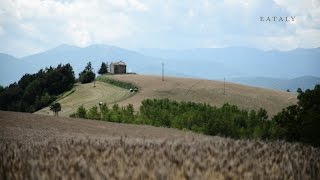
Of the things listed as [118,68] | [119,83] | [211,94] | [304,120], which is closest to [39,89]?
[119,83]

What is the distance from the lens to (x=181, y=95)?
98.6m

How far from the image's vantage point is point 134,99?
91812 millimetres

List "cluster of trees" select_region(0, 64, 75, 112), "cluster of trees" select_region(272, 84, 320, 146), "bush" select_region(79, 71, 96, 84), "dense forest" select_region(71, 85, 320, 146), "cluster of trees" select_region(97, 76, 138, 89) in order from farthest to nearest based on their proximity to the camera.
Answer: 1. "bush" select_region(79, 71, 96, 84)
2. "cluster of trees" select_region(0, 64, 75, 112)
3. "cluster of trees" select_region(97, 76, 138, 89)
4. "dense forest" select_region(71, 85, 320, 146)
5. "cluster of trees" select_region(272, 84, 320, 146)

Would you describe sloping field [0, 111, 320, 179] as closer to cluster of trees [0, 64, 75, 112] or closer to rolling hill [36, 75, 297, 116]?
rolling hill [36, 75, 297, 116]

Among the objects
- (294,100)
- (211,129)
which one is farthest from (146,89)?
(211,129)

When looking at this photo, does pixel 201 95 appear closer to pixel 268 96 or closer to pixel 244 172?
pixel 268 96

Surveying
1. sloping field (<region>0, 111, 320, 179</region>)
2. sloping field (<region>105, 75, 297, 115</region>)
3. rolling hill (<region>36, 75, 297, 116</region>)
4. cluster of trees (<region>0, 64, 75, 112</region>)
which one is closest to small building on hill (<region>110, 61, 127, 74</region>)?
cluster of trees (<region>0, 64, 75, 112</region>)

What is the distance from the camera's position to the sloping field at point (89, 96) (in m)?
95.9

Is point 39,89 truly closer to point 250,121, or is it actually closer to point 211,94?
point 211,94

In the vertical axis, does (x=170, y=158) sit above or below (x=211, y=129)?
above

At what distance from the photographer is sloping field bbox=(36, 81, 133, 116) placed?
315 feet

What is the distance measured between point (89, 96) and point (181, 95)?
77.5 feet

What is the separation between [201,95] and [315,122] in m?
77.9

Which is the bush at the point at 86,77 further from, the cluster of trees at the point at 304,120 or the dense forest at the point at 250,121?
the cluster of trees at the point at 304,120
